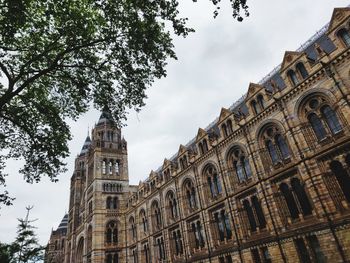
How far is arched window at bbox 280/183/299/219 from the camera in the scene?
20.0 metres

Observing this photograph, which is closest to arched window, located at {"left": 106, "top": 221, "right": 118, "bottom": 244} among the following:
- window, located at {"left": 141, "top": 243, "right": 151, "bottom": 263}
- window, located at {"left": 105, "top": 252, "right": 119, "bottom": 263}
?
Answer: window, located at {"left": 105, "top": 252, "right": 119, "bottom": 263}

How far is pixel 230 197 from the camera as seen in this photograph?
25078mm

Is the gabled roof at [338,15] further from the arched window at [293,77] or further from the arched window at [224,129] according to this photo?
the arched window at [224,129]

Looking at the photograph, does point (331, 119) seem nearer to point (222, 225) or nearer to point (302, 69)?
point (302, 69)

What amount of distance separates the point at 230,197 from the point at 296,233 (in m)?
7.05

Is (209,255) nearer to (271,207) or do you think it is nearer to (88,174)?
(271,207)

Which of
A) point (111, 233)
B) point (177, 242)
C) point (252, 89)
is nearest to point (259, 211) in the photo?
point (252, 89)

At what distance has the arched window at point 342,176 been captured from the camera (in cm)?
1705

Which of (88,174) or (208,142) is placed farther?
(88,174)

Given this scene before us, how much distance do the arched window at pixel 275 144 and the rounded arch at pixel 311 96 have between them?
8.11 feet

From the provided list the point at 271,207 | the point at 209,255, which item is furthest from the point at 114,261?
the point at 271,207

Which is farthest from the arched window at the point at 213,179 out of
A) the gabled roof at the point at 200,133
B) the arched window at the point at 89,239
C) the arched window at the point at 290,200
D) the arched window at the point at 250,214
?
the arched window at the point at 89,239

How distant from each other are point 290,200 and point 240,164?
5827mm

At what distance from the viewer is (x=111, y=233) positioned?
1829 inches
